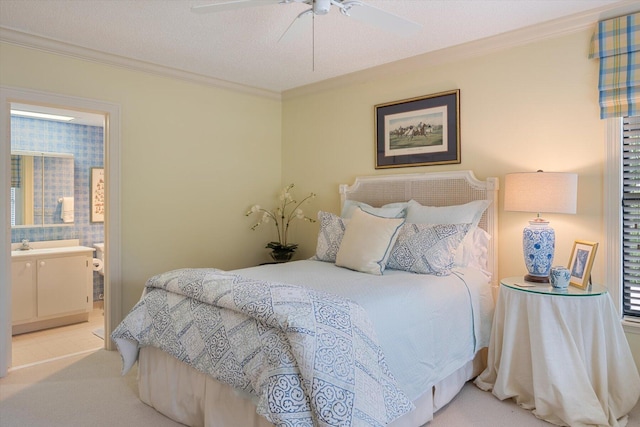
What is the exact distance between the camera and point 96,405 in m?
2.55

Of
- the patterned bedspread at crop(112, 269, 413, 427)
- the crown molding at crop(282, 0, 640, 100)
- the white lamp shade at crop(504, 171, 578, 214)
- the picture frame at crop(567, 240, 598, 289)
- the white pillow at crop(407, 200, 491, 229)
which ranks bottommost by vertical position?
the patterned bedspread at crop(112, 269, 413, 427)

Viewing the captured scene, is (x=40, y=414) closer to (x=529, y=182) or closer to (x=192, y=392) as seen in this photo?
(x=192, y=392)

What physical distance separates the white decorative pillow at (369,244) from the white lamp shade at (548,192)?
82 cm

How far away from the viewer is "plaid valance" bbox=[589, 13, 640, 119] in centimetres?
249

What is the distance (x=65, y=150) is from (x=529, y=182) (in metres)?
4.91

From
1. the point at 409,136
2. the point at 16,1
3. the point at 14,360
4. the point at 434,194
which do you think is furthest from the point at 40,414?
the point at 409,136

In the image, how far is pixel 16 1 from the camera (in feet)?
8.30

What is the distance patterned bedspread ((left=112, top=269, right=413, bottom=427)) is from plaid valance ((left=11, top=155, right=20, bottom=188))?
3287mm

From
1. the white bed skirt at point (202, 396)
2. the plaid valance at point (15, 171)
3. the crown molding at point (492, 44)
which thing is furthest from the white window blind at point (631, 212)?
the plaid valance at point (15, 171)

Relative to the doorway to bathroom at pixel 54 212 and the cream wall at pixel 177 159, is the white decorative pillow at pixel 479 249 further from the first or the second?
the doorway to bathroom at pixel 54 212

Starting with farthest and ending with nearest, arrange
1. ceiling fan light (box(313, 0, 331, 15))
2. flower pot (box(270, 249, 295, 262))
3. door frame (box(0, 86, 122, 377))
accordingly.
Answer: flower pot (box(270, 249, 295, 262)), door frame (box(0, 86, 122, 377)), ceiling fan light (box(313, 0, 331, 15))

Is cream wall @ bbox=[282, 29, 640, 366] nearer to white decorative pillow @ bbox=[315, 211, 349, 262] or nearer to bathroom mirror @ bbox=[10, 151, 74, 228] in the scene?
white decorative pillow @ bbox=[315, 211, 349, 262]

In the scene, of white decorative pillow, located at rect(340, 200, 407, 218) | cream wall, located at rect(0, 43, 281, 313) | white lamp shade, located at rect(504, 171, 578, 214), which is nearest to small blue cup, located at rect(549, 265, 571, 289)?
white lamp shade, located at rect(504, 171, 578, 214)

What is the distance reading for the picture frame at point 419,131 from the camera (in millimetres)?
3385
